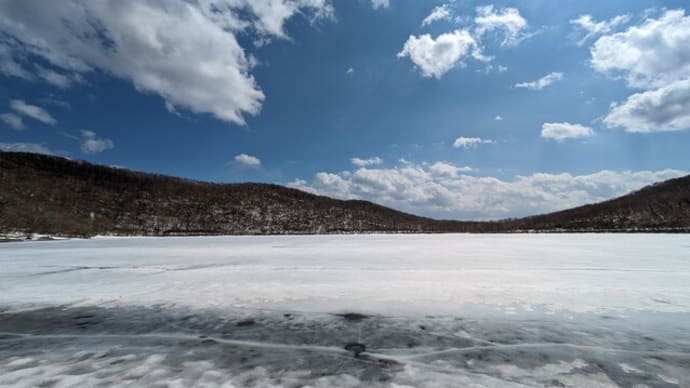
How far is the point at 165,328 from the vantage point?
14.4ft

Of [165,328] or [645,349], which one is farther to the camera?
[165,328]

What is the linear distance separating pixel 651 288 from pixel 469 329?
16.6 feet

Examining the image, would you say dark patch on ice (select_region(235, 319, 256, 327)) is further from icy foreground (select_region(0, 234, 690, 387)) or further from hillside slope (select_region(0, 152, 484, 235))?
hillside slope (select_region(0, 152, 484, 235))

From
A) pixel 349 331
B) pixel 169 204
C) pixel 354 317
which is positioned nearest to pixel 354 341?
pixel 349 331

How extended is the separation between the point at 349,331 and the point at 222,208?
80.3 metres

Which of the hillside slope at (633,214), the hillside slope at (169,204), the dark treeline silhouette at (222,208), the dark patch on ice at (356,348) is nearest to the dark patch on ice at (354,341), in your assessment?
the dark patch on ice at (356,348)

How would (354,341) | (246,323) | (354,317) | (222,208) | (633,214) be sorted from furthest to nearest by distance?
(222,208) < (633,214) < (354,317) < (246,323) < (354,341)

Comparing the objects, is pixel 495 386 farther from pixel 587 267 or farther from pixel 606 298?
pixel 587 267

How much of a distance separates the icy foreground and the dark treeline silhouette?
173 ft

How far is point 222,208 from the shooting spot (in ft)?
257

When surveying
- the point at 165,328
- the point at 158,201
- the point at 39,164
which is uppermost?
the point at 39,164

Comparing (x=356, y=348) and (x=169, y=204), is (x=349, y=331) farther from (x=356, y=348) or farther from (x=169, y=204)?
(x=169, y=204)

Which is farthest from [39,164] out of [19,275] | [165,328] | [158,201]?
[165,328]

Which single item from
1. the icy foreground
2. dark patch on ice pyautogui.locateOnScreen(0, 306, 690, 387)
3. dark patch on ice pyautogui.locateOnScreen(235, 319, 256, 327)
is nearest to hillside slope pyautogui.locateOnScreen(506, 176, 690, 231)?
the icy foreground
